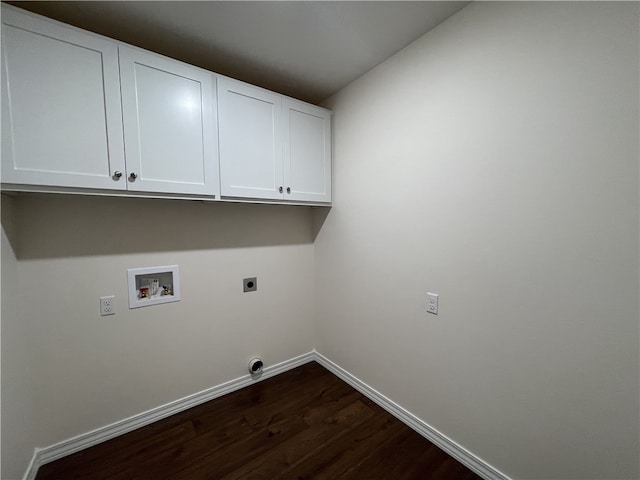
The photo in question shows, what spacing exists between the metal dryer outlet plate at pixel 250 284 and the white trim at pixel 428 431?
1036mm

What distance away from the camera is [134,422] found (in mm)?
1615

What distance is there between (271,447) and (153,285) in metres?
1.29

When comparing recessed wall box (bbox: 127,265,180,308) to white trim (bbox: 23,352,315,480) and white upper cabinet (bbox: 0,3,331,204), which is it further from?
white trim (bbox: 23,352,315,480)

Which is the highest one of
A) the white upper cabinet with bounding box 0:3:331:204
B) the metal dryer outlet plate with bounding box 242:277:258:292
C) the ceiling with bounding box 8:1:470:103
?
the ceiling with bounding box 8:1:470:103

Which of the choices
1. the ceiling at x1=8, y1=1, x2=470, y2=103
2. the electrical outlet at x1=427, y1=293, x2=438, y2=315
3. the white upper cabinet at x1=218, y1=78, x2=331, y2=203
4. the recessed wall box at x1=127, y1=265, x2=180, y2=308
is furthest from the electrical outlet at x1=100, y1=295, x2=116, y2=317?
the electrical outlet at x1=427, y1=293, x2=438, y2=315

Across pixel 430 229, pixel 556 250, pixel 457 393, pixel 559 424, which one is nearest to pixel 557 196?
pixel 556 250

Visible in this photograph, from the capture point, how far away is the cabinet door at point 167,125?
50.7 inches

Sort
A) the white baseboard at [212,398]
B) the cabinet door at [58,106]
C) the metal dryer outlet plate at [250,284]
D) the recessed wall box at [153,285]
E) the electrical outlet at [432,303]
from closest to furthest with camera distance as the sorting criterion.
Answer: the cabinet door at [58,106] < the white baseboard at [212,398] < the electrical outlet at [432,303] < the recessed wall box at [153,285] < the metal dryer outlet plate at [250,284]

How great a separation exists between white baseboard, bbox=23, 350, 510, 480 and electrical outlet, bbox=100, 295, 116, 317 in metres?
0.73

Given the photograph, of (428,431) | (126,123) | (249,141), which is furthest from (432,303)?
(126,123)

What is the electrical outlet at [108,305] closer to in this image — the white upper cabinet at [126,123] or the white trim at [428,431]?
the white upper cabinet at [126,123]

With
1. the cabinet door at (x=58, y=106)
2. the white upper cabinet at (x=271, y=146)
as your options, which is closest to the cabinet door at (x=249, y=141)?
the white upper cabinet at (x=271, y=146)

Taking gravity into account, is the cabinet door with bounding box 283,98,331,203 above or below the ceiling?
below

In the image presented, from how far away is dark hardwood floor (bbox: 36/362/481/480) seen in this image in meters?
1.34
